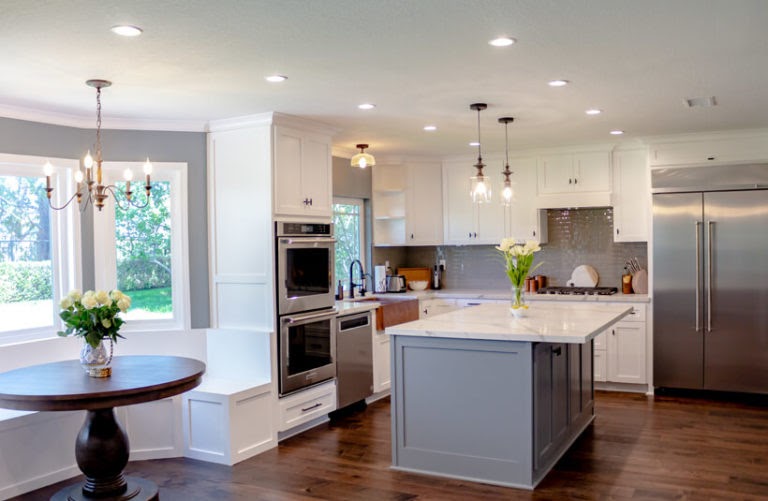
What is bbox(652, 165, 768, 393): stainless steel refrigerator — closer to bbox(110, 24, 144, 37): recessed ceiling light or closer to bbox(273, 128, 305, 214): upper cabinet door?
bbox(273, 128, 305, 214): upper cabinet door

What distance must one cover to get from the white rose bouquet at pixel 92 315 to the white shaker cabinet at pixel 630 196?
4668 mm

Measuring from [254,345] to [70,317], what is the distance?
4.92 feet

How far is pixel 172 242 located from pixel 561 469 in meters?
3.18

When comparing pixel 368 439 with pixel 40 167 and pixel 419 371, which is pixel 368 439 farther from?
pixel 40 167

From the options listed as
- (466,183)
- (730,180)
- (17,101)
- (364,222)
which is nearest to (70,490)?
(17,101)

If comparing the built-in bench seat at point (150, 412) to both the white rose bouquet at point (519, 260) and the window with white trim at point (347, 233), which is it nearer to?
the white rose bouquet at point (519, 260)

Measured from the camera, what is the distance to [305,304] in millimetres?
5027

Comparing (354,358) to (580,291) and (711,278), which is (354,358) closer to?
(580,291)

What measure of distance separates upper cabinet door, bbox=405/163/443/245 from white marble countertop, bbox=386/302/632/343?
221 cm

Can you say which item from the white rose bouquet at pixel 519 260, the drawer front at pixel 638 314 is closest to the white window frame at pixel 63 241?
the white rose bouquet at pixel 519 260

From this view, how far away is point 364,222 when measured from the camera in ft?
23.5

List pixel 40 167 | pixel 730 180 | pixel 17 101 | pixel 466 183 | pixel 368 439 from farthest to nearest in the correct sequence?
pixel 466 183 → pixel 730 180 → pixel 368 439 → pixel 40 167 → pixel 17 101

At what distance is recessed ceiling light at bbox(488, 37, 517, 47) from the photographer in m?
3.08

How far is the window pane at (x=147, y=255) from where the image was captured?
4.96 meters
